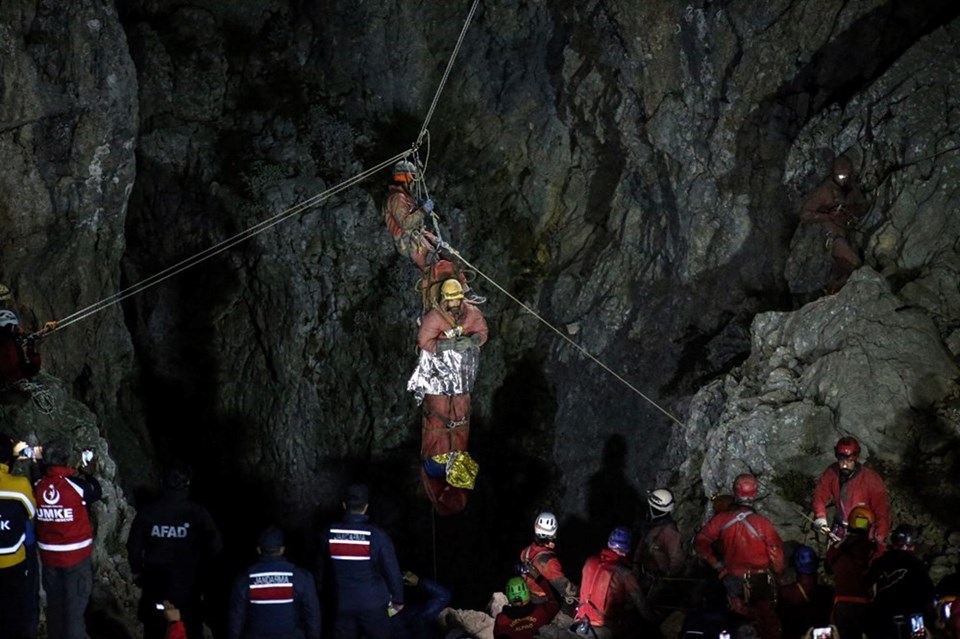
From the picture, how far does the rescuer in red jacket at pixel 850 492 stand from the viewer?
10.2 metres

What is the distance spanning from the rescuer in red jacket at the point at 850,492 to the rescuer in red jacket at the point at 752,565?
894 millimetres

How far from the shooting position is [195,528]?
30.8 ft

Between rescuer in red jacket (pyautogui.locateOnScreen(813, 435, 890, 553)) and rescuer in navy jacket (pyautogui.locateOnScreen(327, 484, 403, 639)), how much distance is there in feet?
14.4

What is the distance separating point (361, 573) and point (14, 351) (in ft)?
16.7

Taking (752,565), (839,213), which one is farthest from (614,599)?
(839,213)

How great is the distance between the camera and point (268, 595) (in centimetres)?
831

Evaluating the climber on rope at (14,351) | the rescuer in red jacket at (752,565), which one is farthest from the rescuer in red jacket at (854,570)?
the climber on rope at (14,351)

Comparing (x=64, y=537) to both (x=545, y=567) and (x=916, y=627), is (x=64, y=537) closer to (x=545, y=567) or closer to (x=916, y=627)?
(x=545, y=567)

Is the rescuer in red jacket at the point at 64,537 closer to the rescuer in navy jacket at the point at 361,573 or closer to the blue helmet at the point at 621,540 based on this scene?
the rescuer in navy jacket at the point at 361,573

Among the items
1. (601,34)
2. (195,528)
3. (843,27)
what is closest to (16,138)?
(195,528)

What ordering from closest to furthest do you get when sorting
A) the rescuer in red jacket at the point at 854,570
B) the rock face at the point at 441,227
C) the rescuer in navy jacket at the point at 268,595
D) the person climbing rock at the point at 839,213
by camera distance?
the rescuer in navy jacket at the point at 268,595, the rescuer in red jacket at the point at 854,570, the person climbing rock at the point at 839,213, the rock face at the point at 441,227

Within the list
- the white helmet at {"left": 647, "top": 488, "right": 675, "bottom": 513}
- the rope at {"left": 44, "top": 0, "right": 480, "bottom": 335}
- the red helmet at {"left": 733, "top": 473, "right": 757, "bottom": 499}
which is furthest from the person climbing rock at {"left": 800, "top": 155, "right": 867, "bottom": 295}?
the rope at {"left": 44, "top": 0, "right": 480, "bottom": 335}

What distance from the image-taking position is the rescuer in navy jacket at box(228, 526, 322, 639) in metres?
8.30

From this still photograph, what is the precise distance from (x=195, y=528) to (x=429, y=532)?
9488mm
